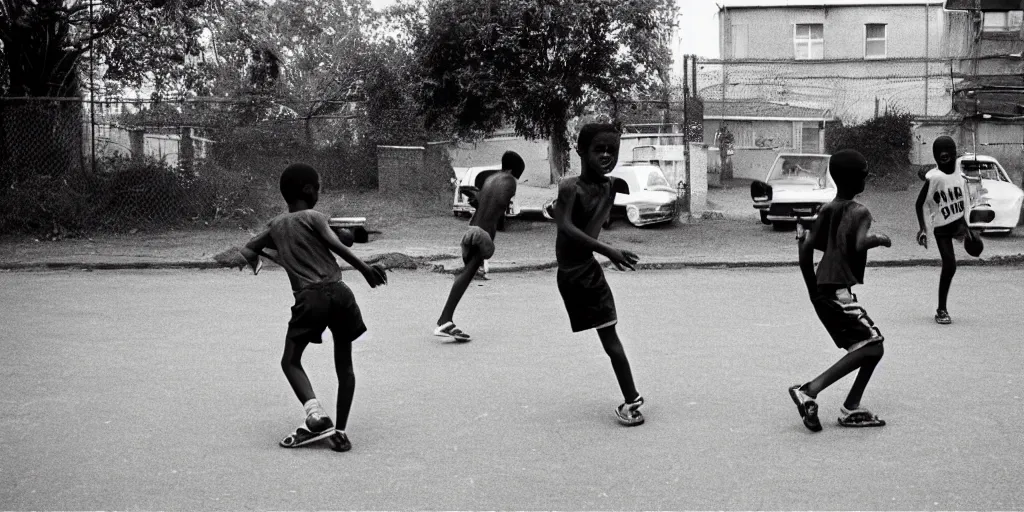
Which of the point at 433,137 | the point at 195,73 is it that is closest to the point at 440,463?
the point at 195,73

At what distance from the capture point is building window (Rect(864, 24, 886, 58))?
35.8m

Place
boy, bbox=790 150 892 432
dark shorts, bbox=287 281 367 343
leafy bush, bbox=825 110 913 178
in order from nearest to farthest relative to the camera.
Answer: dark shorts, bbox=287 281 367 343 → boy, bbox=790 150 892 432 → leafy bush, bbox=825 110 913 178

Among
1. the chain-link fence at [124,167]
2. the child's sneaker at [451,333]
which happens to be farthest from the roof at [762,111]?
the child's sneaker at [451,333]

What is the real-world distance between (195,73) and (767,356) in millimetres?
14730

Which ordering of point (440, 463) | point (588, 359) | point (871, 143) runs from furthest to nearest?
point (871, 143) < point (588, 359) < point (440, 463)

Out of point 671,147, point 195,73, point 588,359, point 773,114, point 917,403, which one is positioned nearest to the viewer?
point 917,403

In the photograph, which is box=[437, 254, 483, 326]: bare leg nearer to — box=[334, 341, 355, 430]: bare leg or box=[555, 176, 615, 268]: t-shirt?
box=[555, 176, 615, 268]: t-shirt

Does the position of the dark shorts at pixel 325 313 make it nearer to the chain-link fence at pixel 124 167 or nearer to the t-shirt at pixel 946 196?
the t-shirt at pixel 946 196

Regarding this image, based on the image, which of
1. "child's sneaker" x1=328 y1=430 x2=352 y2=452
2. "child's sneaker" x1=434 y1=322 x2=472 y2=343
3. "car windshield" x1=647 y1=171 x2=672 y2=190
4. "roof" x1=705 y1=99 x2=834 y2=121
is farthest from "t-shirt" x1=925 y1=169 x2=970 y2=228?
"roof" x1=705 y1=99 x2=834 y2=121

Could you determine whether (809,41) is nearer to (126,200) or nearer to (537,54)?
(537,54)

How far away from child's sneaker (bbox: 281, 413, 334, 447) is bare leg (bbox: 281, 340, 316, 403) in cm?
13

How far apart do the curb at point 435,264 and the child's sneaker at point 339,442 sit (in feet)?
26.3

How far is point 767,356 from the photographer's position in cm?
822

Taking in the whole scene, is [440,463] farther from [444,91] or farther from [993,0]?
[444,91]
